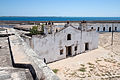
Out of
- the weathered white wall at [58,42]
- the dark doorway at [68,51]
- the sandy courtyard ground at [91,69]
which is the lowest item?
the sandy courtyard ground at [91,69]

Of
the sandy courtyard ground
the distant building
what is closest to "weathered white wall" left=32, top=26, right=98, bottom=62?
the distant building

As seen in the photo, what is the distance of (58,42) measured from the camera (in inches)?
576

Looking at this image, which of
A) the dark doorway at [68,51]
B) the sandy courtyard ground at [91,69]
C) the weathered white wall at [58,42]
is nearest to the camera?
the sandy courtyard ground at [91,69]

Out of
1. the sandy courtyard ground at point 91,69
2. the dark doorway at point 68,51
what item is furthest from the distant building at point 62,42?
the sandy courtyard ground at point 91,69

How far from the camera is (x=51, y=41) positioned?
1396 centimetres

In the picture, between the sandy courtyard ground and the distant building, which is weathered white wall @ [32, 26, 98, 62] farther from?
the sandy courtyard ground

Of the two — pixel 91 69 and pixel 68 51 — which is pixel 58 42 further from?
pixel 91 69

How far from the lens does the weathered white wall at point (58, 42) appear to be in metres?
13.2

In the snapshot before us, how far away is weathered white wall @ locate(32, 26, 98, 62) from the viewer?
13184 mm

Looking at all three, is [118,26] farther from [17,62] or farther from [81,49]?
[17,62]

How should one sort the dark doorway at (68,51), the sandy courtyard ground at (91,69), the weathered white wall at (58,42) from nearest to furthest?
the sandy courtyard ground at (91,69) < the weathered white wall at (58,42) < the dark doorway at (68,51)

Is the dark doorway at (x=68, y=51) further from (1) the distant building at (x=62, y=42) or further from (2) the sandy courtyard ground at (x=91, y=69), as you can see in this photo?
(2) the sandy courtyard ground at (x=91, y=69)

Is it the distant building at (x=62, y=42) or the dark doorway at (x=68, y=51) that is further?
the dark doorway at (x=68, y=51)

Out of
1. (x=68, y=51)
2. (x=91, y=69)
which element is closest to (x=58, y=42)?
(x=68, y=51)
